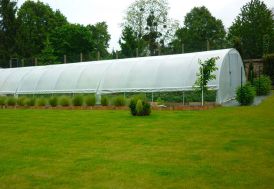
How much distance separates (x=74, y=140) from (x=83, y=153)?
6.40ft

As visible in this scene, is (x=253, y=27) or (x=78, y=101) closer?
(x=78, y=101)

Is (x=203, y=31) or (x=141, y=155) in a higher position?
(x=203, y=31)

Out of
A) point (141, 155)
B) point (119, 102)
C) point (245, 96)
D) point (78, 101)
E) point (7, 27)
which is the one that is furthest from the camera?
point (7, 27)

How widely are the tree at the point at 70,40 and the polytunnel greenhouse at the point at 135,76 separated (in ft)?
89.8

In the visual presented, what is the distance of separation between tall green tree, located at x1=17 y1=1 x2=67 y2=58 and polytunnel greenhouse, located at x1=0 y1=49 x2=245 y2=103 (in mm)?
26042

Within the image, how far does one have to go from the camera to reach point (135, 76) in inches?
1045

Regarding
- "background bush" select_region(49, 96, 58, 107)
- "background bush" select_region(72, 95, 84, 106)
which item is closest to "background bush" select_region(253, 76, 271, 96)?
"background bush" select_region(72, 95, 84, 106)

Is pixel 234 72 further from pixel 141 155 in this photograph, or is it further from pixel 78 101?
pixel 141 155

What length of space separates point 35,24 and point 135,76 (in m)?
45.4

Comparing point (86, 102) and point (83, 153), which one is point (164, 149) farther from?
point (86, 102)

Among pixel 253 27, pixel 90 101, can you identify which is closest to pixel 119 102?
pixel 90 101

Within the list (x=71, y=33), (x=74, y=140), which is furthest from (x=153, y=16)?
(x=74, y=140)

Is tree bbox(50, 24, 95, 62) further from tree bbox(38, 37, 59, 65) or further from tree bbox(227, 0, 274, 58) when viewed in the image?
tree bbox(227, 0, 274, 58)

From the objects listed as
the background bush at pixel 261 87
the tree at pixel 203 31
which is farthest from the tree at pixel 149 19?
the background bush at pixel 261 87
